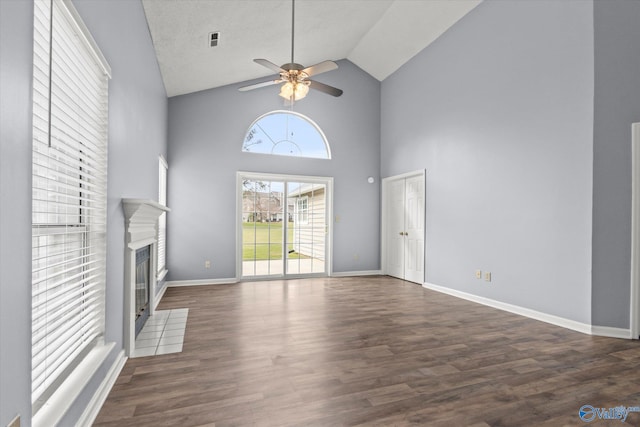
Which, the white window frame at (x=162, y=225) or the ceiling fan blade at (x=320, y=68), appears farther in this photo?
the white window frame at (x=162, y=225)

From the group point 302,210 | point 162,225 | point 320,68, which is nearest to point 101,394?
point 320,68

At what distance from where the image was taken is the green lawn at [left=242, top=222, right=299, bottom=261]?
20.0ft

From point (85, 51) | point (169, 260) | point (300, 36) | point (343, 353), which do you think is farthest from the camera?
point (169, 260)

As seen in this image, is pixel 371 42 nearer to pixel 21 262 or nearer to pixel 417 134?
pixel 417 134

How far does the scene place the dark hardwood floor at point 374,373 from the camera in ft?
6.19

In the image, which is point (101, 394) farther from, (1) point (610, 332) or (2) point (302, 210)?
(2) point (302, 210)

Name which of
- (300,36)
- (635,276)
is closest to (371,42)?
(300,36)

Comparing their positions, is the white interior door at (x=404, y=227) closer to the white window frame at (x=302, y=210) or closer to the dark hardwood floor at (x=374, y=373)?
the white window frame at (x=302, y=210)

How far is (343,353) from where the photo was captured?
275 cm

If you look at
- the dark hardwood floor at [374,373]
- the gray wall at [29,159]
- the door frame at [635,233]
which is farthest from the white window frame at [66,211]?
the door frame at [635,233]

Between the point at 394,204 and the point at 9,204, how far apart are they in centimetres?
614

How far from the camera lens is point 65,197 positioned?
1675 millimetres

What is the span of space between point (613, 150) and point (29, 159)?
4.44 metres
